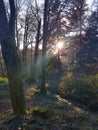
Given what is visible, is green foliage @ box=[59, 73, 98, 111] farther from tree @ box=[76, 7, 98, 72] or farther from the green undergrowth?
tree @ box=[76, 7, 98, 72]

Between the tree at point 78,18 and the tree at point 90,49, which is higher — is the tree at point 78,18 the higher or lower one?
the higher one

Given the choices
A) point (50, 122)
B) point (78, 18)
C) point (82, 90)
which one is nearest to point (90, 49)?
point (78, 18)

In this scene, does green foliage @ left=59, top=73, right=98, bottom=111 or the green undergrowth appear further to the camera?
green foliage @ left=59, top=73, right=98, bottom=111

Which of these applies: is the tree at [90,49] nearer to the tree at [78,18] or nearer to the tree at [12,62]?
the tree at [78,18]

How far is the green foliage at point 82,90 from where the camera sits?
14009 millimetres

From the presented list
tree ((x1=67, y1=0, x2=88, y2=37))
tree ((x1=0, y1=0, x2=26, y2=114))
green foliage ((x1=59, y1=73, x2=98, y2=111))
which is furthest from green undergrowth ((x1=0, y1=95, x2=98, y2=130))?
tree ((x1=67, y1=0, x2=88, y2=37))

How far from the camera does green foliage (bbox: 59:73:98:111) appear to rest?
14.0 metres

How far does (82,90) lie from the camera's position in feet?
50.6

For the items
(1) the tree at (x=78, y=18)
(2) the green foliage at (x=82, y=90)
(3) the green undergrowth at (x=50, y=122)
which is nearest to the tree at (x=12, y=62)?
(3) the green undergrowth at (x=50, y=122)

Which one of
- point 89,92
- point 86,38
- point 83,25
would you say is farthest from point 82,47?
point 89,92

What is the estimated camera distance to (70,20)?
30.7 m

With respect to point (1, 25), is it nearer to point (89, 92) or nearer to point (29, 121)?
point (29, 121)

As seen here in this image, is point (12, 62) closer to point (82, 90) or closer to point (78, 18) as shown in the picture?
point (82, 90)

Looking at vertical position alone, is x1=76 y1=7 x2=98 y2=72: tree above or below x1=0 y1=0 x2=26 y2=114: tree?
above
